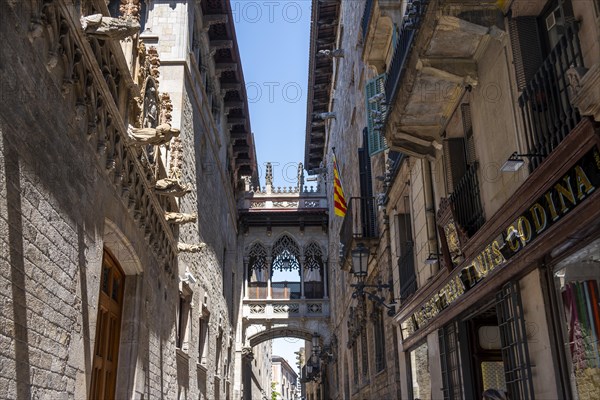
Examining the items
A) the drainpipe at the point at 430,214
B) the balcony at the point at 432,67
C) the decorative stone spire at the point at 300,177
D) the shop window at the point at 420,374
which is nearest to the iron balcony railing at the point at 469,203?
the balcony at the point at 432,67

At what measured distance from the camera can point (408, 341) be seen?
10398 mm

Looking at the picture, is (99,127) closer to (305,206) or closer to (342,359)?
(342,359)

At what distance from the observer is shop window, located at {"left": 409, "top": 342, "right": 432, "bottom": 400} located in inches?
387

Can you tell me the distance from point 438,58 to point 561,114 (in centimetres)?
222

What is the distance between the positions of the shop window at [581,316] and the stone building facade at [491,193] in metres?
0.01

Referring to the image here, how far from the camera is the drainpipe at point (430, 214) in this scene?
29.9 ft

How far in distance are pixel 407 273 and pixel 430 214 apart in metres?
1.94

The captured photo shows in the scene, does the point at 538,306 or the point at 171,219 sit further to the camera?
the point at 171,219

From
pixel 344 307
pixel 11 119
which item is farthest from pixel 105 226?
pixel 344 307

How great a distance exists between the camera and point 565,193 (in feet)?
15.0

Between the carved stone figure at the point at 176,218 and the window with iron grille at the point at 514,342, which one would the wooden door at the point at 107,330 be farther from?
the window with iron grille at the point at 514,342

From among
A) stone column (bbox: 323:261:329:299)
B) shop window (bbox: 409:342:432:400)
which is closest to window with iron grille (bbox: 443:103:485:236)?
shop window (bbox: 409:342:432:400)

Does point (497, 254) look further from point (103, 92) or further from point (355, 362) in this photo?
point (355, 362)

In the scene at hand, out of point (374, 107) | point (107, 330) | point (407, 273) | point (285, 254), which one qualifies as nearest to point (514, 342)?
point (407, 273)
